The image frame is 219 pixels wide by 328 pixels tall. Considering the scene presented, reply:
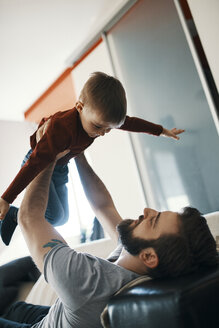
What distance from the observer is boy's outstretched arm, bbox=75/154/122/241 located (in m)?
1.37

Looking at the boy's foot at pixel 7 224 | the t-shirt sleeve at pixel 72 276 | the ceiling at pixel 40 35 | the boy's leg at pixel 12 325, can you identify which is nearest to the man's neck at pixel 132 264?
the t-shirt sleeve at pixel 72 276

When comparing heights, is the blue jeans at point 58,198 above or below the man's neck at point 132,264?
above

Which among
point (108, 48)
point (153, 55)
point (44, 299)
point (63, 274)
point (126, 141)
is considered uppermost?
point (108, 48)

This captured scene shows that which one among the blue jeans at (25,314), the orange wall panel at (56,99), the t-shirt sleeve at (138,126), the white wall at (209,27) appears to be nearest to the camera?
the blue jeans at (25,314)

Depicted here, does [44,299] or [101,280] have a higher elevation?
[101,280]

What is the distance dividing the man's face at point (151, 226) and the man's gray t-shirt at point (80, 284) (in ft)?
0.52

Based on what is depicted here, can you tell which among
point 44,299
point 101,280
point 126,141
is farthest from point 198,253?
point 126,141

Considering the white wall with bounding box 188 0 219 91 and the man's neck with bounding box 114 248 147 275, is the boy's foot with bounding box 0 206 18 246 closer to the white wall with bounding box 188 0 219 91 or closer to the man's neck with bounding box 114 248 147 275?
the man's neck with bounding box 114 248 147 275

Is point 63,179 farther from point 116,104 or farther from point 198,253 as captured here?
point 198,253

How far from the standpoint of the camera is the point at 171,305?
0.59 m

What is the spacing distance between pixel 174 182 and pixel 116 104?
4.63 ft

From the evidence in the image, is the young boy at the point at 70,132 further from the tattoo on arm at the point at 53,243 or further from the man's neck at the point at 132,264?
the man's neck at the point at 132,264

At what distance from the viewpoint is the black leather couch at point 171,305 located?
0.58 metres

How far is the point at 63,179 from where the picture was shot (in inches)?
58.3
